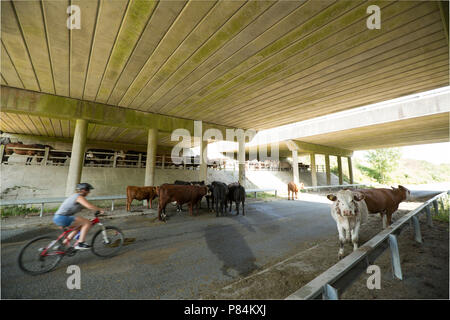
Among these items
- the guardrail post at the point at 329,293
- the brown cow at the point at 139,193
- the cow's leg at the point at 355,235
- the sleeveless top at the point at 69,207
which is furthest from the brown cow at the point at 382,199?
the brown cow at the point at 139,193

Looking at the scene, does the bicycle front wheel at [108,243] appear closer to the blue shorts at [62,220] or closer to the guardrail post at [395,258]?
the blue shorts at [62,220]

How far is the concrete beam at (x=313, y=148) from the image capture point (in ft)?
53.1

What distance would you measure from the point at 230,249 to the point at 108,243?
2.69 metres

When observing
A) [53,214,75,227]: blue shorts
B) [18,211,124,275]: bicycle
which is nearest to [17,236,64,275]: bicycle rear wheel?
[18,211,124,275]: bicycle

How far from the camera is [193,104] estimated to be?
8.08 meters

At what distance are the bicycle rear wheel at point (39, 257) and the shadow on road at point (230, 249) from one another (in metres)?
2.89

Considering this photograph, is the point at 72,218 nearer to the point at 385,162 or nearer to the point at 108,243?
the point at 108,243

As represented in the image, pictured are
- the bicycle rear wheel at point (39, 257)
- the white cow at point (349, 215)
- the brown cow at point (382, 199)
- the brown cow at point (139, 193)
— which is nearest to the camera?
the bicycle rear wheel at point (39, 257)

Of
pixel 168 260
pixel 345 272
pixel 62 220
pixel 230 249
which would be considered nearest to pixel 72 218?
pixel 62 220

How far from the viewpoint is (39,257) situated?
2.96 m

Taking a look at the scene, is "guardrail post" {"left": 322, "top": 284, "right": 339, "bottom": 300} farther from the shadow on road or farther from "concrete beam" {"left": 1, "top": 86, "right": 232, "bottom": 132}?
"concrete beam" {"left": 1, "top": 86, "right": 232, "bottom": 132}

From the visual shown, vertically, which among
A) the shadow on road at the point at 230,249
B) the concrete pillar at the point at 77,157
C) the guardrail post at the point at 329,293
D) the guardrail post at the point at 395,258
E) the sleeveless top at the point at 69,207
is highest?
the concrete pillar at the point at 77,157
